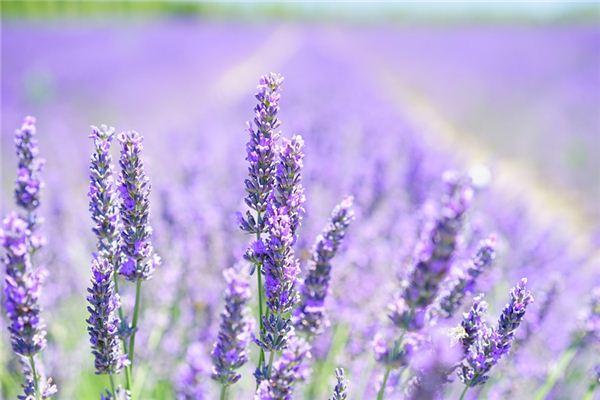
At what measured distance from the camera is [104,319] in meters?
1.27

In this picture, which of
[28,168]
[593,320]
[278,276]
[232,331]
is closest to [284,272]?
[278,276]

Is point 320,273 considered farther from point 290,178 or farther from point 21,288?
point 21,288

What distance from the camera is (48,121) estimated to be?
1084 cm

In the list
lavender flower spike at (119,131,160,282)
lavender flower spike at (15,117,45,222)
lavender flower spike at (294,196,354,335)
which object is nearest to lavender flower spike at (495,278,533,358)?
lavender flower spike at (294,196,354,335)

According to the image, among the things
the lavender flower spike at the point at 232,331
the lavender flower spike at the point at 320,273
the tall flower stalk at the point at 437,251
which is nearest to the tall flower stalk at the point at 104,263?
the lavender flower spike at the point at 232,331

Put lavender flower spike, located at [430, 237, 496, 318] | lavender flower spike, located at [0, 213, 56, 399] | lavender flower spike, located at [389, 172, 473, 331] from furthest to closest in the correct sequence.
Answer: lavender flower spike, located at [430, 237, 496, 318], lavender flower spike, located at [0, 213, 56, 399], lavender flower spike, located at [389, 172, 473, 331]

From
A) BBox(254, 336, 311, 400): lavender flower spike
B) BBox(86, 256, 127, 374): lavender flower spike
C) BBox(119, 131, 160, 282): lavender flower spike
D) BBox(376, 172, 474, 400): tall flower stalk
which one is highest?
BBox(119, 131, 160, 282): lavender flower spike

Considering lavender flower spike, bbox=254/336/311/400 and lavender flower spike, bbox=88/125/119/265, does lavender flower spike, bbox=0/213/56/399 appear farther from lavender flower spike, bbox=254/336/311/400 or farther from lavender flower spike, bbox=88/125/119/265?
lavender flower spike, bbox=254/336/311/400

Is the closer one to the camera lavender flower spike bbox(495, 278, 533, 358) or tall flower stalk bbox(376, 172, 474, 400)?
tall flower stalk bbox(376, 172, 474, 400)

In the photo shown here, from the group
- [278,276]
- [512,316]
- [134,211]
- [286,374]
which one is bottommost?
[286,374]

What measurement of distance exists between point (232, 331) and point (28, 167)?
0.60 m

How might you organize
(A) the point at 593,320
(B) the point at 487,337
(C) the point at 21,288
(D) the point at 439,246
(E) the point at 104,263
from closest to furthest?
1. (D) the point at 439,246
2. (C) the point at 21,288
3. (E) the point at 104,263
4. (B) the point at 487,337
5. (A) the point at 593,320

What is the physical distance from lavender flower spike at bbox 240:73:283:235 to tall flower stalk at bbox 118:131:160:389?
24 centimetres

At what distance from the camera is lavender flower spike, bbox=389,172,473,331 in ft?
3.05
